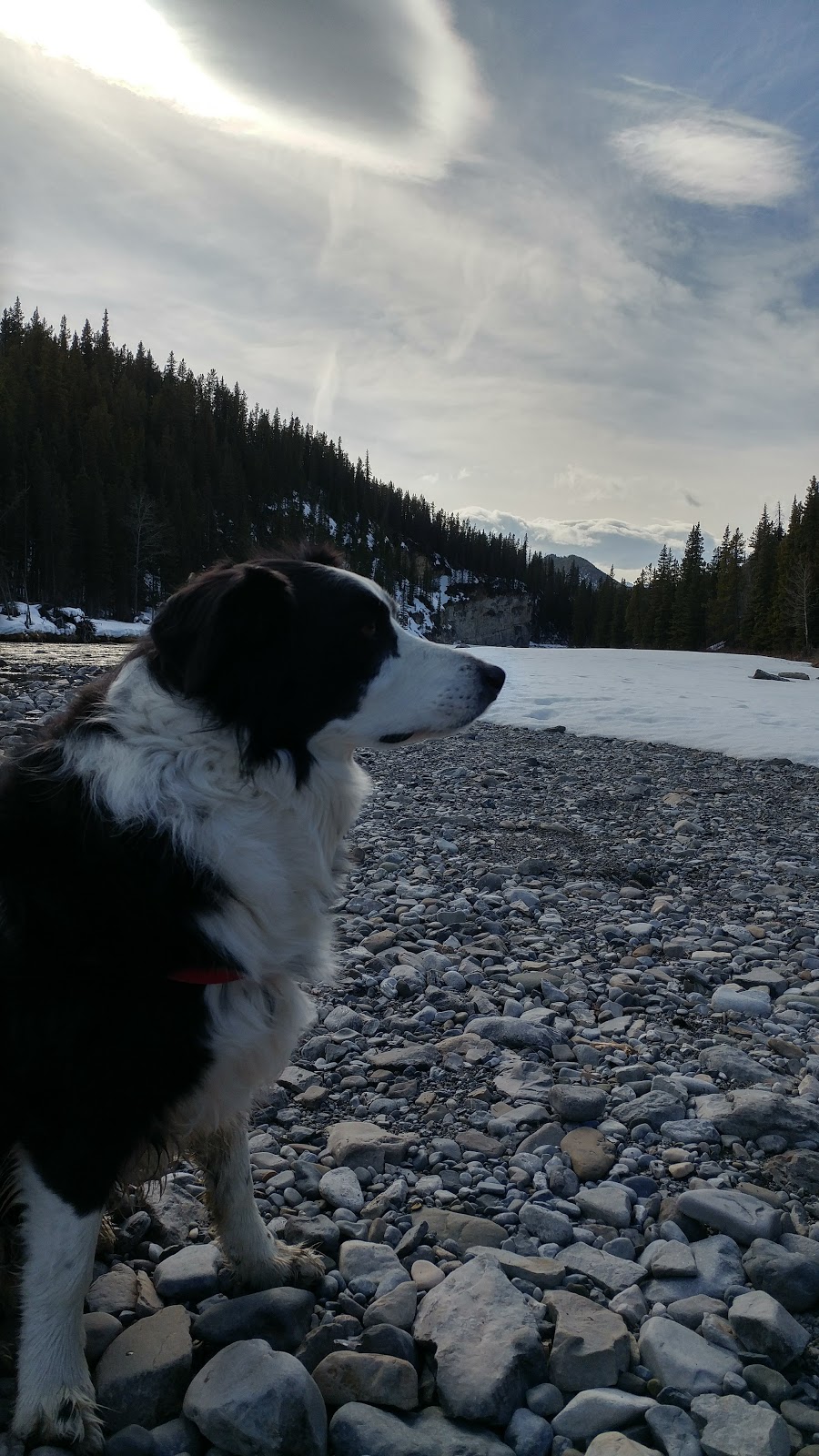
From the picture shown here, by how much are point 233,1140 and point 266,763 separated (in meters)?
1.22

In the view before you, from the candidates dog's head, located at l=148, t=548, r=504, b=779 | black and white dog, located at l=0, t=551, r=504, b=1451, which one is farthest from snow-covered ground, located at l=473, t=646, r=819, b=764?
black and white dog, located at l=0, t=551, r=504, b=1451

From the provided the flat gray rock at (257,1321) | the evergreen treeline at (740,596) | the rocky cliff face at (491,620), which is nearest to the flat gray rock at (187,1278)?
the flat gray rock at (257,1321)

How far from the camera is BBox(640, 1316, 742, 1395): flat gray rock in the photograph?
2.14 m

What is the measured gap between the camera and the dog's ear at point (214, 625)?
7.64ft

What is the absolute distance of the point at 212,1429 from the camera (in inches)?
78.6

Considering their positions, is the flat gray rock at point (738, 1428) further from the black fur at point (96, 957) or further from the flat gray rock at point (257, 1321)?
the black fur at point (96, 957)

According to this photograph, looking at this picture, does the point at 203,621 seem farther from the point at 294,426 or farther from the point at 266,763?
the point at 294,426

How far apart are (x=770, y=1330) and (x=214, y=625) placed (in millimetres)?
2414

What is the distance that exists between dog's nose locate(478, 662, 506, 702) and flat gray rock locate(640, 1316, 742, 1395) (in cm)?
201

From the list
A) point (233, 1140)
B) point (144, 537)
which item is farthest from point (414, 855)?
point (144, 537)

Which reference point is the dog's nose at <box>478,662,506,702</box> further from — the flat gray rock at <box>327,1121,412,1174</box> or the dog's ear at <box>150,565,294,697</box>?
the flat gray rock at <box>327,1121,412,1174</box>

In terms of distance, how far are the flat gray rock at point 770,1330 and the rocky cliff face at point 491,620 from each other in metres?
123

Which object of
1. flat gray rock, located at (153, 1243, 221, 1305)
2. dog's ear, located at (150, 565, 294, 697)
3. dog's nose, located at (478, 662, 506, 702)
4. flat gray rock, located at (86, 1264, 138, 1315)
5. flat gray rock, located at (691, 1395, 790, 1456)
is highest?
dog's ear, located at (150, 565, 294, 697)

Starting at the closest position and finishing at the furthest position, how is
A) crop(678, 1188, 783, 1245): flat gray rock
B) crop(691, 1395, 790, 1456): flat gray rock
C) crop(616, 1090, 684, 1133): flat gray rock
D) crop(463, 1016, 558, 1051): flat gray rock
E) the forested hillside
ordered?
crop(691, 1395, 790, 1456): flat gray rock → crop(678, 1188, 783, 1245): flat gray rock → crop(616, 1090, 684, 1133): flat gray rock → crop(463, 1016, 558, 1051): flat gray rock → the forested hillside
